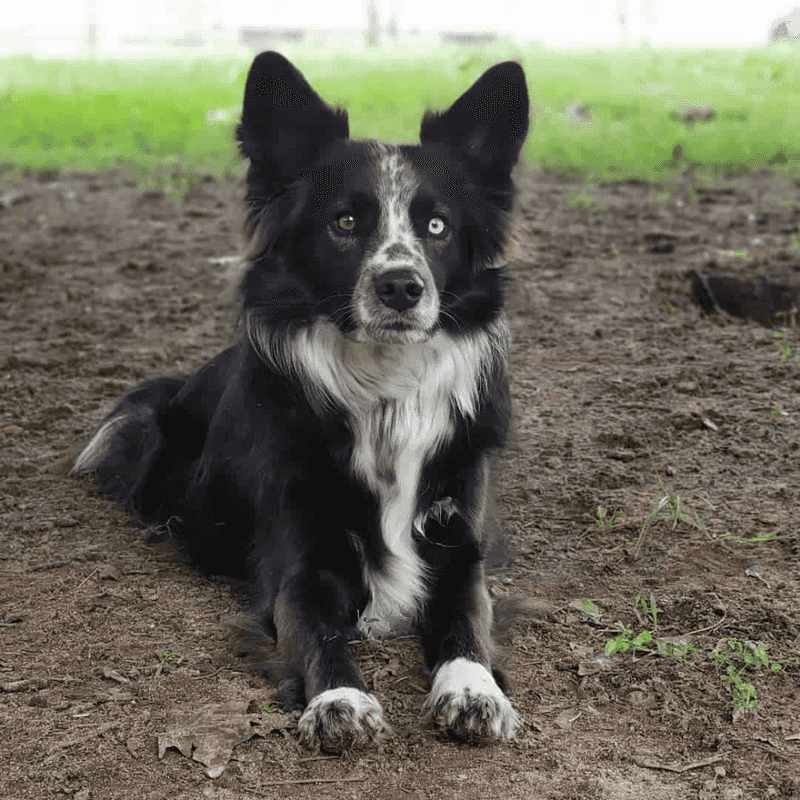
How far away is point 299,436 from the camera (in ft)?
11.9

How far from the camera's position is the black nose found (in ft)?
11.3

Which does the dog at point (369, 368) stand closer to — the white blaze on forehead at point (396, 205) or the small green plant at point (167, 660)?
the white blaze on forehead at point (396, 205)

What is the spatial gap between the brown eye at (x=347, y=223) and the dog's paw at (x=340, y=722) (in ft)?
5.18

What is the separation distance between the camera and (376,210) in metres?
3.60

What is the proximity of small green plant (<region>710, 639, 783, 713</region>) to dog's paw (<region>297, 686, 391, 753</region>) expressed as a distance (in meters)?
1.05

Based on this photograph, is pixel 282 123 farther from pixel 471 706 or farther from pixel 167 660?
pixel 471 706

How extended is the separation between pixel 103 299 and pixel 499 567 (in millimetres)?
4704

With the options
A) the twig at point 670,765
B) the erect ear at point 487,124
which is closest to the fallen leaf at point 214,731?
the twig at point 670,765

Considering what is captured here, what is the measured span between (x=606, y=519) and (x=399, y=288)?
153 cm

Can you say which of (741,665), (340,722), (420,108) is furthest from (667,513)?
(420,108)

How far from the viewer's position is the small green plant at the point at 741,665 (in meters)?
3.04

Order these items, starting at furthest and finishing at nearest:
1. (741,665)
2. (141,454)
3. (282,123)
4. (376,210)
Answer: (141,454) → (282,123) → (376,210) → (741,665)

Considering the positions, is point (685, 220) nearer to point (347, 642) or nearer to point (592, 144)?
point (592, 144)

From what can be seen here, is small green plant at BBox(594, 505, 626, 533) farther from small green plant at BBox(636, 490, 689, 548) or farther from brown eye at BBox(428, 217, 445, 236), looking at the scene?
brown eye at BBox(428, 217, 445, 236)
